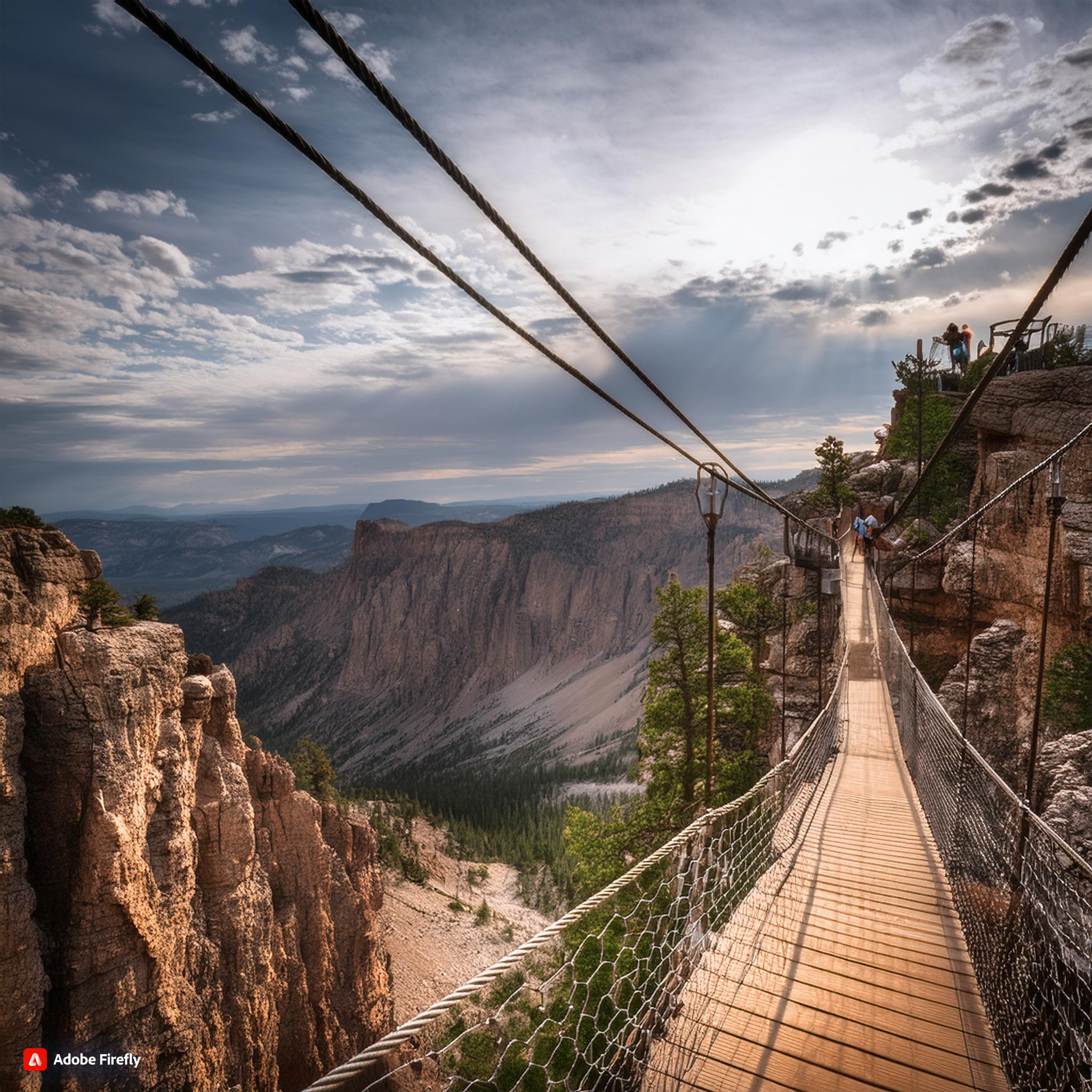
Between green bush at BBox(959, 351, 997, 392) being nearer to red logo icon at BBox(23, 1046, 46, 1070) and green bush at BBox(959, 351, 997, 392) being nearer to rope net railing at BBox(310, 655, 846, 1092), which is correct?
rope net railing at BBox(310, 655, 846, 1092)

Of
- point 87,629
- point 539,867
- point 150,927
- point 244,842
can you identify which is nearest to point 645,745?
point 244,842

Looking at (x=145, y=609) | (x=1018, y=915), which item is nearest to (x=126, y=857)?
(x=145, y=609)

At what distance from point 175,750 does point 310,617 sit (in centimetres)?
8960

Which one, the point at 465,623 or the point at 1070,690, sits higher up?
the point at 1070,690

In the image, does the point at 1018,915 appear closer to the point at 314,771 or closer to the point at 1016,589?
the point at 1016,589

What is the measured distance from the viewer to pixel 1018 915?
155 inches

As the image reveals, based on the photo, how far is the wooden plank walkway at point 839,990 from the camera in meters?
2.80

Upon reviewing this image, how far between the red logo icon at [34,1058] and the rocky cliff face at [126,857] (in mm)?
123

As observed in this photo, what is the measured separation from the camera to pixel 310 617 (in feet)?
315

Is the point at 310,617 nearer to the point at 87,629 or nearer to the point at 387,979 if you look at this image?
the point at 387,979

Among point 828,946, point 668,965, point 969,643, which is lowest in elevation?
point 668,965

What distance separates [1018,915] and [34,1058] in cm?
1448

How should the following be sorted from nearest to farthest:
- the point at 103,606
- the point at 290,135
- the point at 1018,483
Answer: the point at 290,135, the point at 1018,483, the point at 103,606

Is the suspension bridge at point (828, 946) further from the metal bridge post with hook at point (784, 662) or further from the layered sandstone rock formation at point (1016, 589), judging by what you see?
the metal bridge post with hook at point (784, 662)
